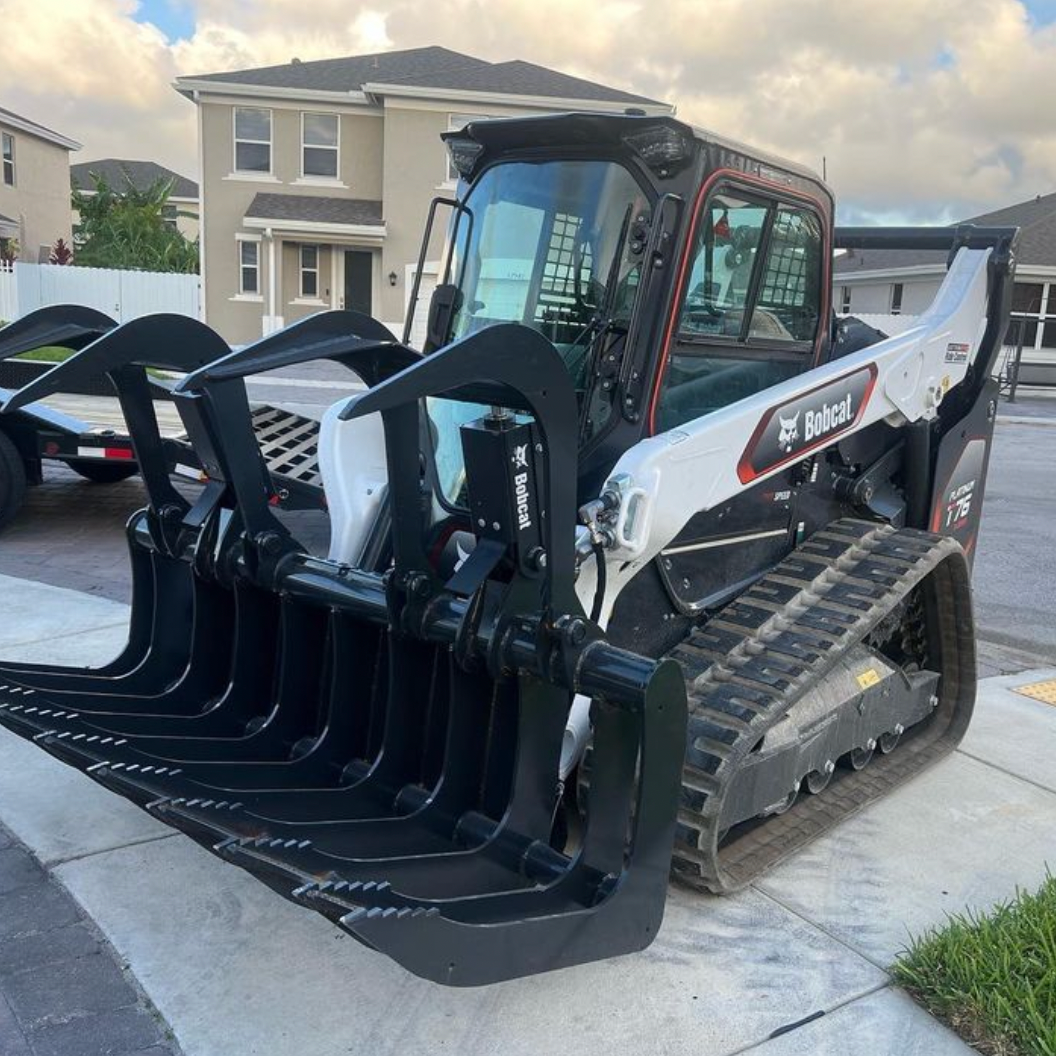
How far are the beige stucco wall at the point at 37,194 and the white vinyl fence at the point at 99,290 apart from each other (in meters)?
13.1

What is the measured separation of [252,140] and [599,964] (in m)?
28.0

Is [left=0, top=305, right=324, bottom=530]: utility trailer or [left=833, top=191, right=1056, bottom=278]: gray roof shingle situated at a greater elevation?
[left=833, top=191, right=1056, bottom=278]: gray roof shingle

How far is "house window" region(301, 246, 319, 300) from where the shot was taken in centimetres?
2872

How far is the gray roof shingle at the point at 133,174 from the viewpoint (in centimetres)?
6059

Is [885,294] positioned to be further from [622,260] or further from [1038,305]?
[622,260]

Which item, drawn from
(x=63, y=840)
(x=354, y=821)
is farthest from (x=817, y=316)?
(x=63, y=840)

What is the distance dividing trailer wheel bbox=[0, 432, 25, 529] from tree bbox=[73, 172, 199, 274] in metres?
32.9

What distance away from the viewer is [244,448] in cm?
357

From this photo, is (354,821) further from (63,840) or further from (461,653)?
(63,840)

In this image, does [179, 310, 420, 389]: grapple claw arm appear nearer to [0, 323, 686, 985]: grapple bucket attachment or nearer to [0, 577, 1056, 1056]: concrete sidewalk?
[0, 323, 686, 985]: grapple bucket attachment

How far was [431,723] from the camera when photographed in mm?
3443

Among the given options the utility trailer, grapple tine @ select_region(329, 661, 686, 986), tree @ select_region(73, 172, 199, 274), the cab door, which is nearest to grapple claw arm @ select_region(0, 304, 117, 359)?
the cab door

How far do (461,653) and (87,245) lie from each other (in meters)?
42.4

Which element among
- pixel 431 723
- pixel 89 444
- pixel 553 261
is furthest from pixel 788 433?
pixel 89 444
